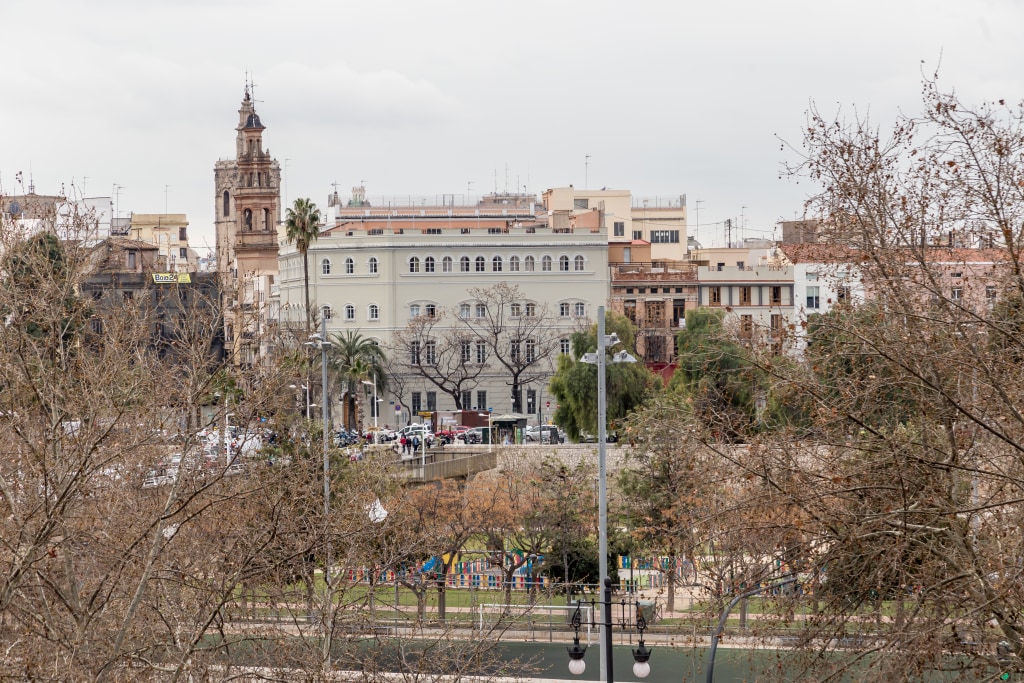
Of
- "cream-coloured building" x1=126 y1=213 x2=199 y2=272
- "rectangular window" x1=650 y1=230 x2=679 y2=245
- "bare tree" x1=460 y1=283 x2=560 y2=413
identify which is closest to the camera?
"bare tree" x1=460 y1=283 x2=560 y2=413

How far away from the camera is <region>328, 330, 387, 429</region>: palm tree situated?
2552 inches

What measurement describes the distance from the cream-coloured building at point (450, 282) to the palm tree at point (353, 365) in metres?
4.69

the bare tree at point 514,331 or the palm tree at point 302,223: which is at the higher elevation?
the palm tree at point 302,223

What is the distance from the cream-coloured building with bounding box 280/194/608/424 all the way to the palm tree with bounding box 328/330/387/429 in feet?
15.4

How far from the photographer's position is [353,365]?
6569 cm

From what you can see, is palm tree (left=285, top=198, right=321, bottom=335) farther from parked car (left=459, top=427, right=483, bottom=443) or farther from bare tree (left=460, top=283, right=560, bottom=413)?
bare tree (left=460, top=283, right=560, bottom=413)

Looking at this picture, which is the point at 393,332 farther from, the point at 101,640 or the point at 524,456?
the point at 101,640

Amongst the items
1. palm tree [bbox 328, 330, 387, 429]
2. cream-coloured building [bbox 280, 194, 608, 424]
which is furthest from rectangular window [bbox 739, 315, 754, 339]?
cream-coloured building [bbox 280, 194, 608, 424]

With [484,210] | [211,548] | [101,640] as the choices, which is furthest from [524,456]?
[484,210]

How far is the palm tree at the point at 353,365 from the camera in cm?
6481

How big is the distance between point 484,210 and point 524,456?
2295 inches

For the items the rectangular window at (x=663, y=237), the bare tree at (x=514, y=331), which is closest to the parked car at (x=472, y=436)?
the bare tree at (x=514, y=331)

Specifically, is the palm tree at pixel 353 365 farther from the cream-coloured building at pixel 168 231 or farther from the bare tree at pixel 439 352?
the cream-coloured building at pixel 168 231

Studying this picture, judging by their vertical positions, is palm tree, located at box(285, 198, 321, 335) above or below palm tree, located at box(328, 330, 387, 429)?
above
